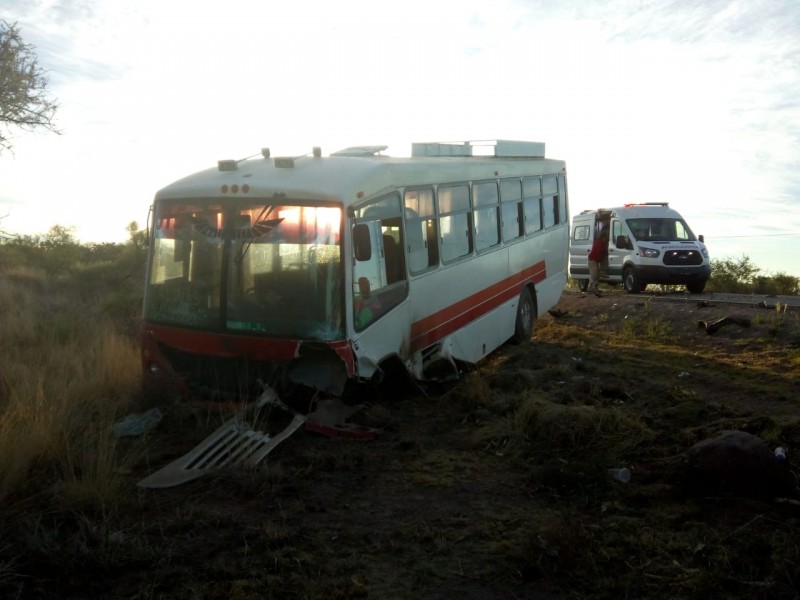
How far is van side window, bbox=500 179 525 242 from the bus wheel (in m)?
1.07

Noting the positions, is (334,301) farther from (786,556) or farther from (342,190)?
(786,556)

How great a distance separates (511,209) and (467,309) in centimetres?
264

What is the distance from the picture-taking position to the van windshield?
2369 cm

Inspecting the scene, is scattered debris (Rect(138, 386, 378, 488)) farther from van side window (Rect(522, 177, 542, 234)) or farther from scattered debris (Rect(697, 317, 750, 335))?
scattered debris (Rect(697, 317, 750, 335))

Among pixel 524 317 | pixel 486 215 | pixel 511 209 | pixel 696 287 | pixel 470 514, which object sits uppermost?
pixel 511 209

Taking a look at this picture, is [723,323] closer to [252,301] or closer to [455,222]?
[455,222]

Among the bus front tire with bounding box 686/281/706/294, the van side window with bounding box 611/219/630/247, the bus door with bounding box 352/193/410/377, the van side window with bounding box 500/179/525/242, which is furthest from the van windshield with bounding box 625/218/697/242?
the bus door with bounding box 352/193/410/377

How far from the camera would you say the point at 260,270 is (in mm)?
8453

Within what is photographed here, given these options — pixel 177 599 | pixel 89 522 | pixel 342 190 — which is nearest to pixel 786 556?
pixel 177 599

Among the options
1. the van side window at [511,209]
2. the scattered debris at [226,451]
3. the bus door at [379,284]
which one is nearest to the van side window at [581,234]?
the van side window at [511,209]

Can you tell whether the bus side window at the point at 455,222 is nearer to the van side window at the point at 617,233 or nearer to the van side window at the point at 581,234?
the van side window at the point at 617,233

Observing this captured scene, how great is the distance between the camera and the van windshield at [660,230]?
23.7 m

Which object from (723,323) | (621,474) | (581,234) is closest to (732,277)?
(581,234)

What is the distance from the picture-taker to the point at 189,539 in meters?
5.70
